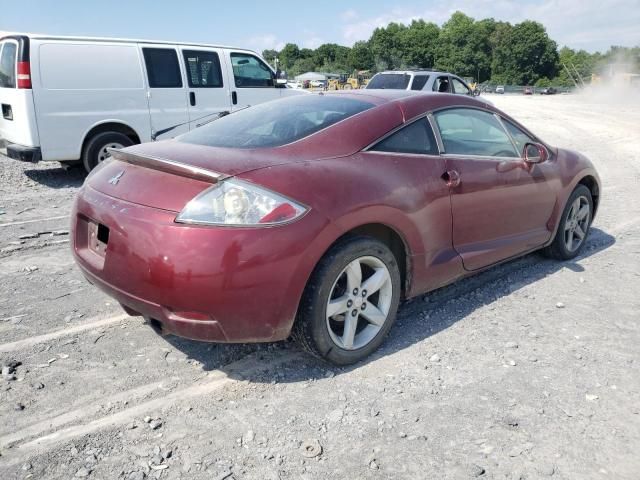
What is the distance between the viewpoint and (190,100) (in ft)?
30.6

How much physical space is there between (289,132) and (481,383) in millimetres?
1815

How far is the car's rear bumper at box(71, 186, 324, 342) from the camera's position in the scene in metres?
2.56

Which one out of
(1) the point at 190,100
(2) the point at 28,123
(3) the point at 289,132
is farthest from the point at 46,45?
(3) the point at 289,132

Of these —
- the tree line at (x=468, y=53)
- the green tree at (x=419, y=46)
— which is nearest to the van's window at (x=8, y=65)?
the tree line at (x=468, y=53)

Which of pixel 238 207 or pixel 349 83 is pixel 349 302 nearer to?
pixel 238 207

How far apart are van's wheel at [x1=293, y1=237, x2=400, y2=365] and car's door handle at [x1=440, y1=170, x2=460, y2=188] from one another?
69 centimetres

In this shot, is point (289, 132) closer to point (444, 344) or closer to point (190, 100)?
point (444, 344)

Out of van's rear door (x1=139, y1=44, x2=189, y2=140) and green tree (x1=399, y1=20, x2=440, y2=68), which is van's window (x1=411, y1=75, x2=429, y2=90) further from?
green tree (x1=399, y1=20, x2=440, y2=68)

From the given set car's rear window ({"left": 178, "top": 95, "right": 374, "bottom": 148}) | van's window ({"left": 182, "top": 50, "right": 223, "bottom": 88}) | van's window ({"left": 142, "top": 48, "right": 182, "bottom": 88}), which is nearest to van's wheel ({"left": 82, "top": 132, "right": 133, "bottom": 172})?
van's window ({"left": 142, "top": 48, "right": 182, "bottom": 88})

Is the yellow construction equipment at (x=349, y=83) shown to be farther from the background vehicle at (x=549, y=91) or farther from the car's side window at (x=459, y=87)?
the car's side window at (x=459, y=87)

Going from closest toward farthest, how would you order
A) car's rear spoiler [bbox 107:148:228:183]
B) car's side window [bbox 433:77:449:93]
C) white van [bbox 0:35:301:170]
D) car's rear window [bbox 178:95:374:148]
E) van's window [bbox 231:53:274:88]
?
car's rear spoiler [bbox 107:148:228:183] < car's rear window [bbox 178:95:374:148] < white van [bbox 0:35:301:170] < van's window [bbox 231:53:274:88] < car's side window [bbox 433:77:449:93]

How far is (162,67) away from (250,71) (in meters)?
1.85

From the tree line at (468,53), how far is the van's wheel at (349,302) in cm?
8848

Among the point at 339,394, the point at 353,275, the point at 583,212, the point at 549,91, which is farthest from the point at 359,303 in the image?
the point at 549,91
